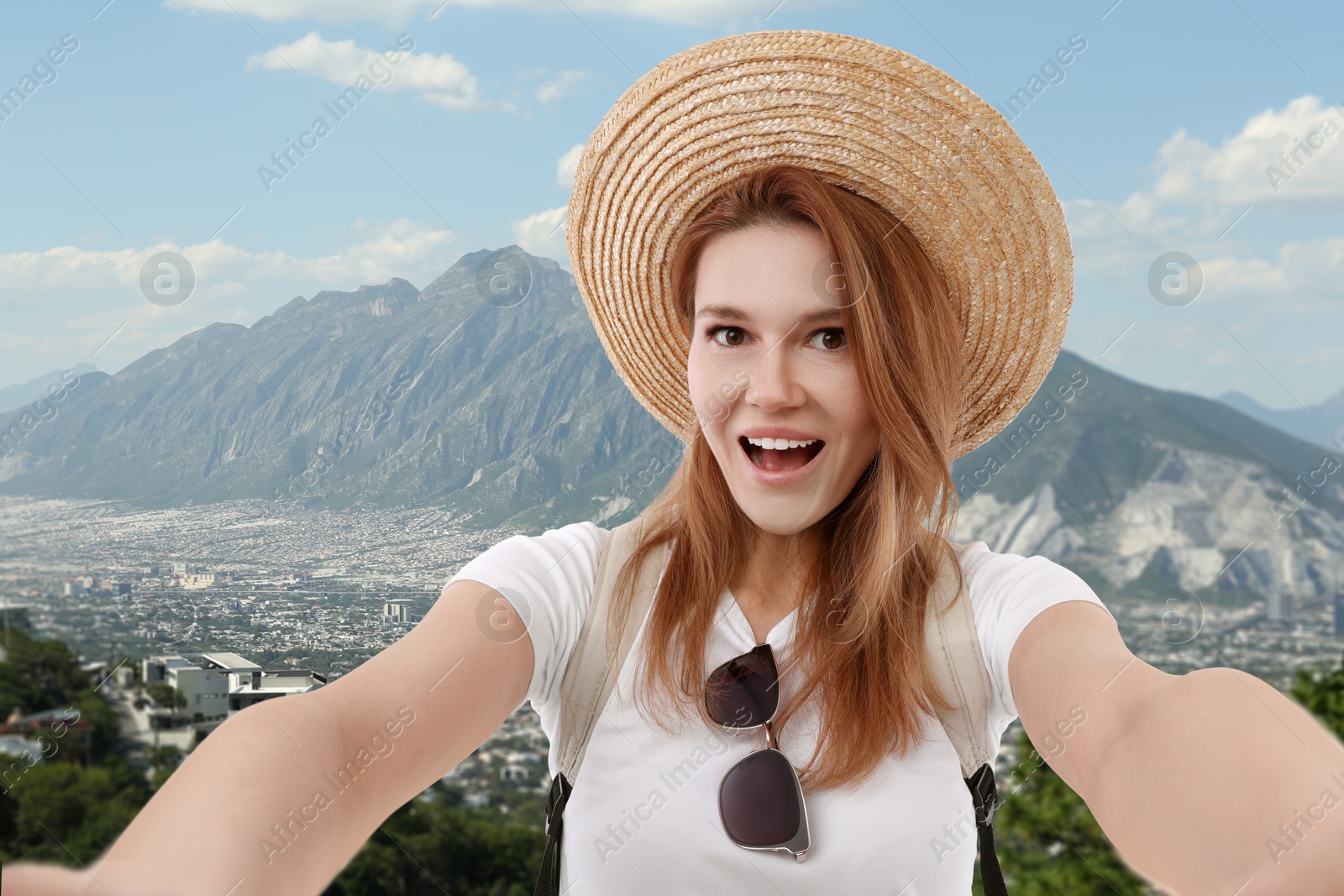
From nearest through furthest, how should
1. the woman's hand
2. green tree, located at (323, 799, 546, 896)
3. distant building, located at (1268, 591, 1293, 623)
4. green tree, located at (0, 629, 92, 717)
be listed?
the woman's hand < green tree, located at (0, 629, 92, 717) < distant building, located at (1268, 591, 1293, 623) < green tree, located at (323, 799, 546, 896)

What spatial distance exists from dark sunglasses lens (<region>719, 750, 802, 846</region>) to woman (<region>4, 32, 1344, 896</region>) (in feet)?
0.12

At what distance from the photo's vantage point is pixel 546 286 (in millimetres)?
5395

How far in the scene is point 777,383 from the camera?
4.22 ft

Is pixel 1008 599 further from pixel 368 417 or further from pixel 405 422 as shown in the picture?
pixel 368 417

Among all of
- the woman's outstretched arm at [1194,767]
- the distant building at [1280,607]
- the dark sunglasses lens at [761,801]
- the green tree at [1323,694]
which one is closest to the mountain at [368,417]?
the dark sunglasses lens at [761,801]

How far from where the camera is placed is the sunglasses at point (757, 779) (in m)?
1.17

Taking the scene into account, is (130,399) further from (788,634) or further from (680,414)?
(788,634)

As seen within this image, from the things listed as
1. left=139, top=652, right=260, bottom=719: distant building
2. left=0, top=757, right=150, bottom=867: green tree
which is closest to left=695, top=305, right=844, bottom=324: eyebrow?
left=139, top=652, right=260, bottom=719: distant building

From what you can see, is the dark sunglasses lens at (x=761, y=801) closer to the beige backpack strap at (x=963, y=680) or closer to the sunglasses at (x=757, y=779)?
the sunglasses at (x=757, y=779)

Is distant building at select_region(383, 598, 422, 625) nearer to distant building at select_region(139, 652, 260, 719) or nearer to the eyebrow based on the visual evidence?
distant building at select_region(139, 652, 260, 719)

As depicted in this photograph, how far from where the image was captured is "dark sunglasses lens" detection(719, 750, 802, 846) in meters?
1.17

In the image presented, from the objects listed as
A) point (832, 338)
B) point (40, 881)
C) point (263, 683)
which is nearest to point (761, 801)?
point (832, 338)

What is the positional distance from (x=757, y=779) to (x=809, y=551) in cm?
42

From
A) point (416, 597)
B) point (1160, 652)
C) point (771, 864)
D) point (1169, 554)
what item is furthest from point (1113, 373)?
point (771, 864)
